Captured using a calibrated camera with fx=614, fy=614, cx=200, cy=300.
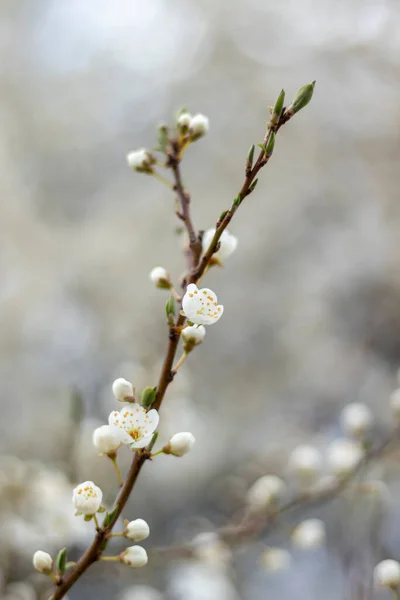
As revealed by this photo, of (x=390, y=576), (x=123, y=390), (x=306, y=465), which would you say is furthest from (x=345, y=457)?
(x=123, y=390)

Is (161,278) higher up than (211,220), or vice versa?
(211,220)

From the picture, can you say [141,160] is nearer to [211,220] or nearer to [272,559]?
[272,559]

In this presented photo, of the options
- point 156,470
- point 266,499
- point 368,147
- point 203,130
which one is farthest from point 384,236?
point 203,130

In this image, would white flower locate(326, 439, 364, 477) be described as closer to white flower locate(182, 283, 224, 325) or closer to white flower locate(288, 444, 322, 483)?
white flower locate(288, 444, 322, 483)

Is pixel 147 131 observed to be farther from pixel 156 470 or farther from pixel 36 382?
pixel 156 470

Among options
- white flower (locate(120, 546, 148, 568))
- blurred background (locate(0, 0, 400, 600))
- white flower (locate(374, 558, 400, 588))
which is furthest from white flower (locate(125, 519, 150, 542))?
blurred background (locate(0, 0, 400, 600))

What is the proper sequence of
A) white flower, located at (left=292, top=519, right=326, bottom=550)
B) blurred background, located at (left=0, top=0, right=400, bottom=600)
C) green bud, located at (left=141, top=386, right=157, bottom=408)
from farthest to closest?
blurred background, located at (left=0, top=0, right=400, bottom=600), white flower, located at (left=292, top=519, right=326, bottom=550), green bud, located at (left=141, top=386, right=157, bottom=408)
